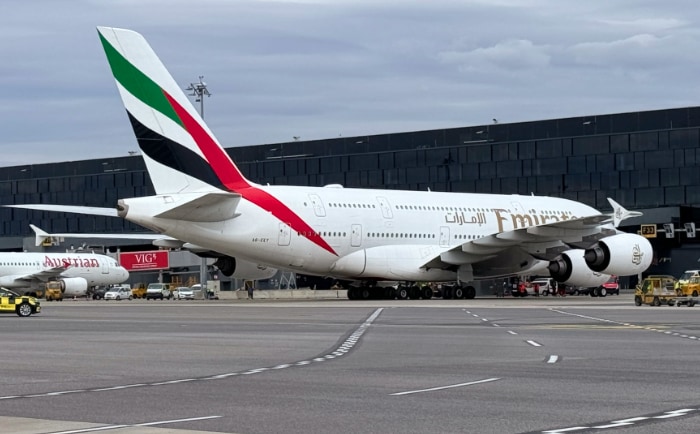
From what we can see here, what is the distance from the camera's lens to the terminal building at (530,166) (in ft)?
281

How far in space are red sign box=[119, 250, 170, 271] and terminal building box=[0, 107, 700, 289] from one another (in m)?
3.08

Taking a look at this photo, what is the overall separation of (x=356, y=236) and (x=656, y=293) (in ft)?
43.1

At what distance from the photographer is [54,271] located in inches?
3125

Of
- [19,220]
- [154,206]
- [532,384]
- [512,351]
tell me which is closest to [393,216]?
[154,206]

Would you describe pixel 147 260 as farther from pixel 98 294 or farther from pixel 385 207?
pixel 385 207

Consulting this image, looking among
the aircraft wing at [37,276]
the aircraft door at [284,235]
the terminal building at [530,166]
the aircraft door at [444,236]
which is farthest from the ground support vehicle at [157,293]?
the aircraft door at [284,235]

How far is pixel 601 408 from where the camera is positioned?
12.6 m

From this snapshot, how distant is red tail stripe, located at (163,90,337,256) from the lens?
152 ft

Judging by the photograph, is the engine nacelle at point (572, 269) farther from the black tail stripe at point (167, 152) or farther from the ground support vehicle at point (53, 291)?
the ground support vehicle at point (53, 291)

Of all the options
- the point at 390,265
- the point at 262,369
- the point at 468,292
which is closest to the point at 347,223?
the point at 390,265

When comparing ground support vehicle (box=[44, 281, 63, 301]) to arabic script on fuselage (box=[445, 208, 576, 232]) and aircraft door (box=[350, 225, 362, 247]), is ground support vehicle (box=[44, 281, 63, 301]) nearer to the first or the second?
arabic script on fuselage (box=[445, 208, 576, 232])

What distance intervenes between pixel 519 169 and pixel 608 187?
7.11 metres

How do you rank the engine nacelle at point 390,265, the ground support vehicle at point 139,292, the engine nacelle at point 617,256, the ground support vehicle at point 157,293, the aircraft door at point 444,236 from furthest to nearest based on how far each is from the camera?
the ground support vehicle at point 139,292, the ground support vehicle at point 157,293, the aircraft door at point 444,236, the engine nacelle at point 617,256, the engine nacelle at point 390,265

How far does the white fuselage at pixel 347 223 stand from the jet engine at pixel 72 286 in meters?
29.8
